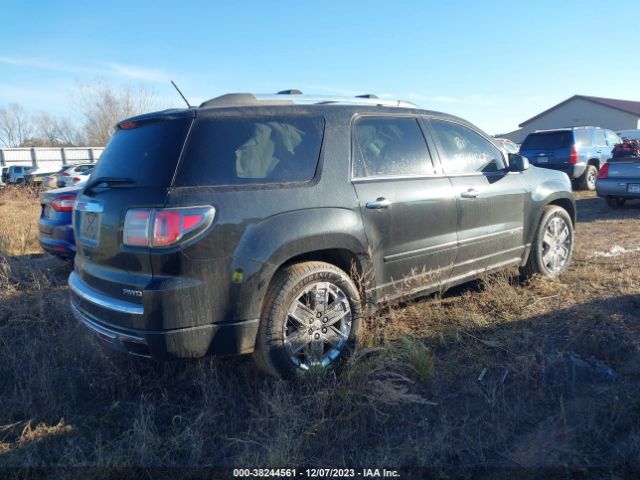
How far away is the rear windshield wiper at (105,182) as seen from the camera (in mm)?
2980

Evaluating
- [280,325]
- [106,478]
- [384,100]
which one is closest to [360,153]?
[384,100]

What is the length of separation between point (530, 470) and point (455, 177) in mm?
2437

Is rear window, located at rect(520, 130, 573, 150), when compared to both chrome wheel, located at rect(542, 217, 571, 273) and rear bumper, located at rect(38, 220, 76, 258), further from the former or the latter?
rear bumper, located at rect(38, 220, 76, 258)

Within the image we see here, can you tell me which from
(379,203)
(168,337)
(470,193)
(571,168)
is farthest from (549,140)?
(168,337)

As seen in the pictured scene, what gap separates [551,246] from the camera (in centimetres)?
519

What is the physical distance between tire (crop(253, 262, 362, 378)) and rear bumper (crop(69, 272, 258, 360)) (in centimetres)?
13

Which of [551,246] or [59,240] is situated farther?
[59,240]

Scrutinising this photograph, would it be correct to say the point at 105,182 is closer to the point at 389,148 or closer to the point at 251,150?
the point at 251,150

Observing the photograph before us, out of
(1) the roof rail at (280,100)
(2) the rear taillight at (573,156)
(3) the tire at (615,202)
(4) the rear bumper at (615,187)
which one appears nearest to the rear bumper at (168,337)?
(1) the roof rail at (280,100)

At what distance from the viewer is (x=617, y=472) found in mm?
2398

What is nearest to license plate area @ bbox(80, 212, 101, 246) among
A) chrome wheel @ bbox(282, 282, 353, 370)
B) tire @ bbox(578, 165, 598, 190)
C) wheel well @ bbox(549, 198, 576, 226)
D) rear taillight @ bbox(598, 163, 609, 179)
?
chrome wheel @ bbox(282, 282, 353, 370)

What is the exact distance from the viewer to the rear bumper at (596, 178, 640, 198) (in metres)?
9.59

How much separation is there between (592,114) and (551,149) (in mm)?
34953

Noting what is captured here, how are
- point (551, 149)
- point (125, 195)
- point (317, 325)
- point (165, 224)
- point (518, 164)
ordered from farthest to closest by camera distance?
point (551, 149) → point (518, 164) → point (317, 325) → point (125, 195) → point (165, 224)
